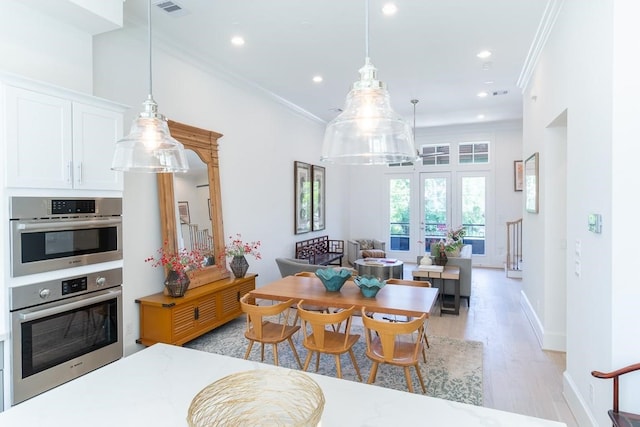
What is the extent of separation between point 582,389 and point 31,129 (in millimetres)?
4083

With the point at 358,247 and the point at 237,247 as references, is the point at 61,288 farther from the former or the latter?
the point at 358,247

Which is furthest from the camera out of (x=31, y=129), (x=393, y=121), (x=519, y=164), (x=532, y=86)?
(x=519, y=164)

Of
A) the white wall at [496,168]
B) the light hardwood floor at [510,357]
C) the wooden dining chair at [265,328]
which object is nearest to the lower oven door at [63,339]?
the wooden dining chair at [265,328]

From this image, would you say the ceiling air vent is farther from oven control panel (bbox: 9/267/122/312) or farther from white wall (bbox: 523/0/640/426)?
white wall (bbox: 523/0/640/426)

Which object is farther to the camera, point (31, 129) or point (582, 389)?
point (582, 389)

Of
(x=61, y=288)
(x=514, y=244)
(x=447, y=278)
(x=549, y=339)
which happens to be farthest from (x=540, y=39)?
(x=514, y=244)

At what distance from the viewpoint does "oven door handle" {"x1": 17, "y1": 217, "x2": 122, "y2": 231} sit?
2.28 m

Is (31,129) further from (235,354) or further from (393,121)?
(235,354)

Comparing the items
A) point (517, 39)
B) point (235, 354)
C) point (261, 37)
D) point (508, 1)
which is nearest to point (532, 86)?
point (517, 39)

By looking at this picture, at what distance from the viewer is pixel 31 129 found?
2.28m

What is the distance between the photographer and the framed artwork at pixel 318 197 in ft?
24.8

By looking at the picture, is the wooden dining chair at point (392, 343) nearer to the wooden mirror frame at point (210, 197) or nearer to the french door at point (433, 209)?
the wooden mirror frame at point (210, 197)

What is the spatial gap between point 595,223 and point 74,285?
3.49 m

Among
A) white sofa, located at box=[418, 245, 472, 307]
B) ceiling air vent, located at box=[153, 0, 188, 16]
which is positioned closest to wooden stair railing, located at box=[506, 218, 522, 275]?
white sofa, located at box=[418, 245, 472, 307]
